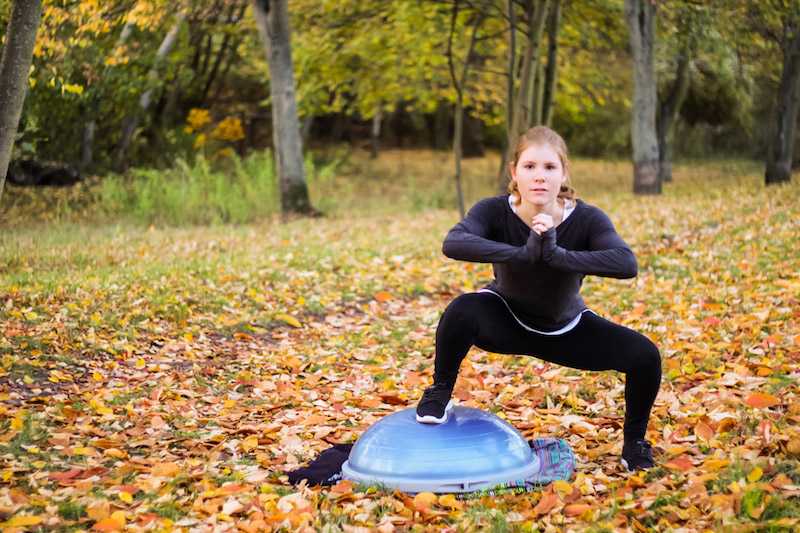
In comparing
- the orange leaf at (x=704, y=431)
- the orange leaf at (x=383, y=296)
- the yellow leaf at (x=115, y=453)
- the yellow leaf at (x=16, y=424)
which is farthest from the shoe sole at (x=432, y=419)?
the orange leaf at (x=383, y=296)

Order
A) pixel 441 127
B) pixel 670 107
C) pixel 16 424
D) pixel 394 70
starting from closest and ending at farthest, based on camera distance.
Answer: pixel 16 424 < pixel 394 70 < pixel 670 107 < pixel 441 127

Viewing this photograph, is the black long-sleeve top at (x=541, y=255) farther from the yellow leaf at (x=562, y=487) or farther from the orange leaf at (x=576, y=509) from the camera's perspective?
the orange leaf at (x=576, y=509)

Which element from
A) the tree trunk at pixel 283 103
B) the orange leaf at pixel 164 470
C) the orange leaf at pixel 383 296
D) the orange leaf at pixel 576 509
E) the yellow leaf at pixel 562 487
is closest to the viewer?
the orange leaf at pixel 576 509

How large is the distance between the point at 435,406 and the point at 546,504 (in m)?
0.74

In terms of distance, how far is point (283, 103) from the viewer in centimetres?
1750

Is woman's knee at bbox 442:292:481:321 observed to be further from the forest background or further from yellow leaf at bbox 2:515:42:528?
the forest background

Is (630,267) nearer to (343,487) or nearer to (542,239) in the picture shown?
(542,239)

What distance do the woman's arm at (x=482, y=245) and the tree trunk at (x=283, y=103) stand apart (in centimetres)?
1267

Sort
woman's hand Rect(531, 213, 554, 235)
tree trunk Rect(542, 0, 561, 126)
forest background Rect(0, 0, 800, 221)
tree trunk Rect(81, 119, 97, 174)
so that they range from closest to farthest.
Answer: woman's hand Rect(531, 213, 554, 235)
forest background Rect(0, 0, 800, 221)
tree trunk Rect(542, 0, 561, 126)
tree trunk Rect(81, 119, 97, 174)

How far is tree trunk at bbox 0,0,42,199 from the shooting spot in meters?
7.14

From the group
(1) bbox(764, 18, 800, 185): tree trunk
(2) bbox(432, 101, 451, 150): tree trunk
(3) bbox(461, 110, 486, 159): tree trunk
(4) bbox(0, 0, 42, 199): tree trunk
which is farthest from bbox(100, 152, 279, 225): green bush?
(2) bbox(432, 101, 451, 150): tree trunk

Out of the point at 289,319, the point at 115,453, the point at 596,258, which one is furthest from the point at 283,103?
the point at 596,258

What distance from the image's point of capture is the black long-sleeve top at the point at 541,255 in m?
4.49

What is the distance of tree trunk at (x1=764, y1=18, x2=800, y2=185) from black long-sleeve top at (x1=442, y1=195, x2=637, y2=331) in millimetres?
16675
